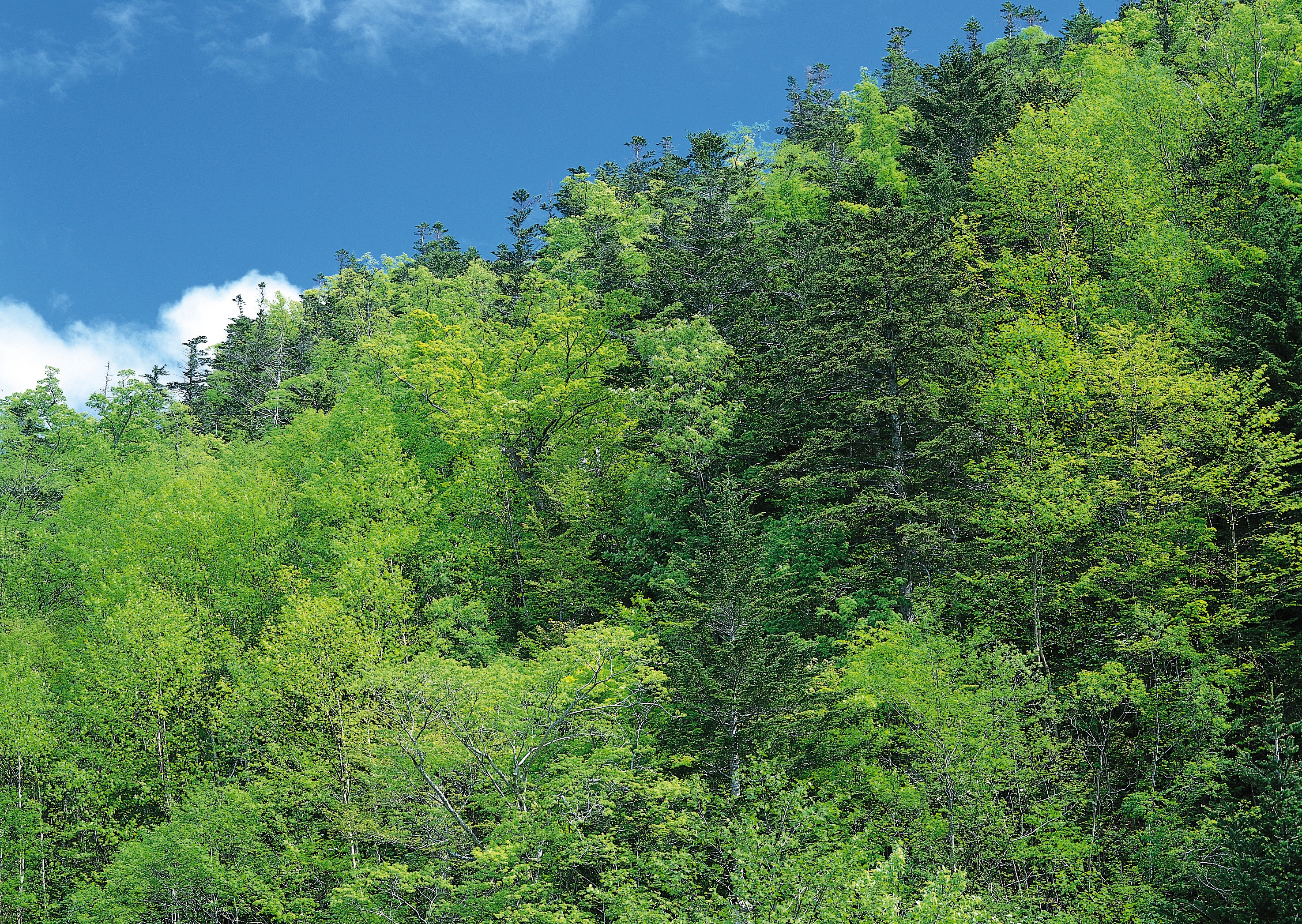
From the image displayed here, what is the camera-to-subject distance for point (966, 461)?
27.2 metres

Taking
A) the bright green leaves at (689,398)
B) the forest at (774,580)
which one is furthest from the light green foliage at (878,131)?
the bright green leaves at (689,398)

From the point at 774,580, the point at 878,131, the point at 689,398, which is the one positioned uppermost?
the point at 878,131

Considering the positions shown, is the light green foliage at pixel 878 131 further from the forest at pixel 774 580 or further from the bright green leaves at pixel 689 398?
the bright green leaves at pixel 689 398

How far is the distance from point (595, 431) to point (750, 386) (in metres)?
7.38

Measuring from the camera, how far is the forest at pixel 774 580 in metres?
20.3

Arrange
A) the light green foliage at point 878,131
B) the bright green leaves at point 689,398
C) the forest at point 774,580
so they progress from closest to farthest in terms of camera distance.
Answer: the forest at point 774,580
the bright green leaves at point 689,398
the light green foliage at point 878,131

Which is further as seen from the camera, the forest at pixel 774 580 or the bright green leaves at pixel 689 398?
the bright green leaves at pixel 689 398

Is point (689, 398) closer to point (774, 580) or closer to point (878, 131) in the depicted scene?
point (774, 580)

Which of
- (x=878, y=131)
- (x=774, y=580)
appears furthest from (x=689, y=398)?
(x=878, y=131)

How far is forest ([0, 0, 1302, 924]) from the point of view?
20.3 m

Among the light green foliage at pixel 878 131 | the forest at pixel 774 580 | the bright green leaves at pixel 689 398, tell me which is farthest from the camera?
the light green foliage at pixel 878 131

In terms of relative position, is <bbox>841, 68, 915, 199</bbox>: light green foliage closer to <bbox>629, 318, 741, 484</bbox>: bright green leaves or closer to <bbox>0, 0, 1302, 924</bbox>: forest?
<bbox>0, 0, 1302, 924</bbox>: forest

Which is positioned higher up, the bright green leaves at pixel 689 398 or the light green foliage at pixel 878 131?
the light green foliage at pixel 878 131

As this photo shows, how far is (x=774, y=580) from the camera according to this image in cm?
2516
